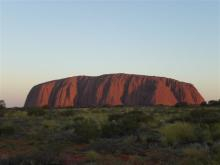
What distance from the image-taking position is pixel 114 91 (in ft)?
386

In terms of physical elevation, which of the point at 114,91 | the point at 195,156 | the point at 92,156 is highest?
the point at 195,156

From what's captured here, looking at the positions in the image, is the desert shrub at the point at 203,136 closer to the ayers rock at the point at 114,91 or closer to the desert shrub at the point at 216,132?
the desert shrub at the point at 216,132

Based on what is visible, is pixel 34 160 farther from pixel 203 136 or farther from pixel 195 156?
pixel 203 136

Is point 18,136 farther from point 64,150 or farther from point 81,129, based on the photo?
point 64,150

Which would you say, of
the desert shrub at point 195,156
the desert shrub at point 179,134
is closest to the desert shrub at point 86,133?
the desert shrub at point 179,134

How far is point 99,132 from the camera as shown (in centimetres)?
1469

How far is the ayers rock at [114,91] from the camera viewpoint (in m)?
114

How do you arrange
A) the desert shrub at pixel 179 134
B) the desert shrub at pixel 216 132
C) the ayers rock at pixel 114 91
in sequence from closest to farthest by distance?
1. the desert shrub at pixel 179 134
2. the desert shrub at pixel 216 132
3. the ayers rock at pixel 114 91

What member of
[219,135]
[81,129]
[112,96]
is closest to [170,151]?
[219,135]

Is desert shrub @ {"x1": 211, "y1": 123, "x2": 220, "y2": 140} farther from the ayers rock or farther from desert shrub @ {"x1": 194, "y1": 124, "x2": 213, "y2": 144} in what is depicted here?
the ayers rock

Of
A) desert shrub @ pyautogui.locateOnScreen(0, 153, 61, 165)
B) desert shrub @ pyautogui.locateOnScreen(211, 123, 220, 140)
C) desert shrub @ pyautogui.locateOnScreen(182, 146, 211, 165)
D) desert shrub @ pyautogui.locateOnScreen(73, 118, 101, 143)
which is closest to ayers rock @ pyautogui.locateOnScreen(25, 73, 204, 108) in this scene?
desert shrub @ pyautogui.locateOnScreen(73, 118, 101, 143)

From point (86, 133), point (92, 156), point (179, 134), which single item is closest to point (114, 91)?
point (86, 133)

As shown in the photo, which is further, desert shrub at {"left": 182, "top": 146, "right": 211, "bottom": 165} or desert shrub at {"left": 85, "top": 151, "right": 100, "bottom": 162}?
desert shrub at {"left": 85, "top": 151, "right": 100, "bottom": 162}

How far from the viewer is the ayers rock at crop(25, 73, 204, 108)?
113562 millimetres
